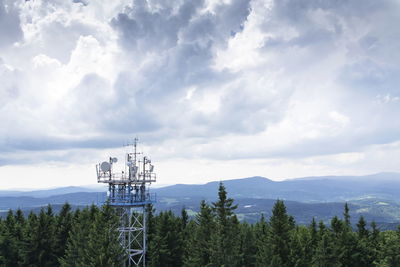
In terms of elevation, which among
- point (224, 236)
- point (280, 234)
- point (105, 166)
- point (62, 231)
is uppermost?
point (105, 166)

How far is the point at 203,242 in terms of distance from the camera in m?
49.8

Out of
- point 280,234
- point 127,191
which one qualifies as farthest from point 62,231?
point 280,234

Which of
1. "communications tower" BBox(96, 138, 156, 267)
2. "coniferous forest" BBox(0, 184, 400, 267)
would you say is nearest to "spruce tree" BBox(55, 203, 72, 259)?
"coniferous forest" BBox(0, 184, 400, 267)

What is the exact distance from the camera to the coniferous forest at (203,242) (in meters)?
45.2

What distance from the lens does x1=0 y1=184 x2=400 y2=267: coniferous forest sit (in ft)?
148

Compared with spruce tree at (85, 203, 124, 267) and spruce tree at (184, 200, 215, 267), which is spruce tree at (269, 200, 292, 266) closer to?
spruce tree at (184, 200, 215, 267)

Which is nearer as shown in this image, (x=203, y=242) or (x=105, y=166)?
(x=203, y=242)

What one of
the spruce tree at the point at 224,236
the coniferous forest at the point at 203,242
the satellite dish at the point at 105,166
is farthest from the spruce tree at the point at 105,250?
the spruce tree at the point at 224,236

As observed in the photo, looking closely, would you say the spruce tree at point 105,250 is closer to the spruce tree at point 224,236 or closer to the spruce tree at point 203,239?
the spruce tree at point 224,236

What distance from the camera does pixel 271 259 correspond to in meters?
45.6

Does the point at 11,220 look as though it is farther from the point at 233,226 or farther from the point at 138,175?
the point at 233,226

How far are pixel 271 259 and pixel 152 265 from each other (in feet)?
81.1

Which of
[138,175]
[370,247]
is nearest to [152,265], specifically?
[138,175]

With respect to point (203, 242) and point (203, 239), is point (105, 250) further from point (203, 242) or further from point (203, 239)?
point (203, 239)
